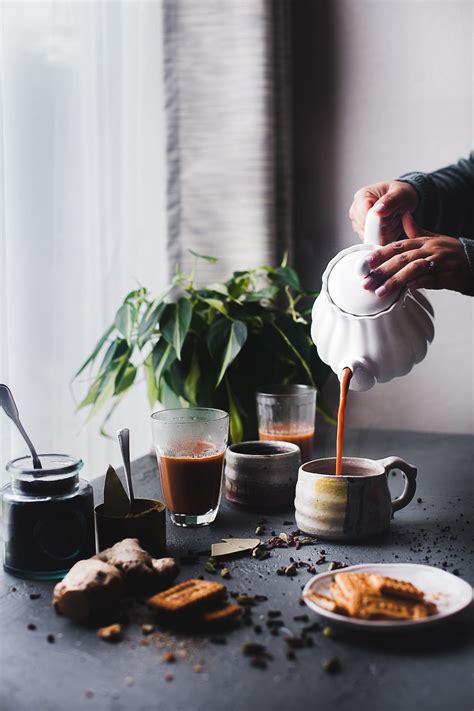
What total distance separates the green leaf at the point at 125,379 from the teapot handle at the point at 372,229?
0.65m

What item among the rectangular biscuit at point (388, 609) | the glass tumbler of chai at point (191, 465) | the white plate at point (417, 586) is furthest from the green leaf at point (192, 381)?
the rectangular biscuit at point (388, 609)

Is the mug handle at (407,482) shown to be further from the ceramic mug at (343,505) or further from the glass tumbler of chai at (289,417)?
the glass tumbler of chai at (289,417)

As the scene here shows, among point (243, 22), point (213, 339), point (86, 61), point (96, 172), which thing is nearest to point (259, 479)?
point (213, 339)

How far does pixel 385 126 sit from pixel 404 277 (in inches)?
44.6

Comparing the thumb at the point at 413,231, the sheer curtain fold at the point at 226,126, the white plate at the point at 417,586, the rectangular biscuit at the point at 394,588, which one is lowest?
the white plate at the point at 417,586

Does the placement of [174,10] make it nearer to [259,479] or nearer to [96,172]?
[96,172]

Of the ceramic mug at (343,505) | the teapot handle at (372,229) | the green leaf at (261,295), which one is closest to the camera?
the ceramic mug at (343,505)

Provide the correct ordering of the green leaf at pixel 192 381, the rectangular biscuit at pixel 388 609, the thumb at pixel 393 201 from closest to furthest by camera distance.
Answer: the rectangular biscuit at pixel 388 609 < the thumb at pixel 393 201 < the green leaf at pixel 192 381

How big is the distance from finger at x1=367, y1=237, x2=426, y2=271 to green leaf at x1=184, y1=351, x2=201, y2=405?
1.90 feet

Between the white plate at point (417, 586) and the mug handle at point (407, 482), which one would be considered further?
the mug handle at point (407, 482)

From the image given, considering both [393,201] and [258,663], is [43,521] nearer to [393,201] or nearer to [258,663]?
[258,663]

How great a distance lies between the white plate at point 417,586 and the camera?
0.82 metres

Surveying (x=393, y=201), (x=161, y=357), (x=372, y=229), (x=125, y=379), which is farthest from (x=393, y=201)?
(x=125, y=379)

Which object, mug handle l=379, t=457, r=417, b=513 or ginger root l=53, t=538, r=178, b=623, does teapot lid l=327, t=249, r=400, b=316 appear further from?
ginger root l=53, t=538, r=178, b=623
